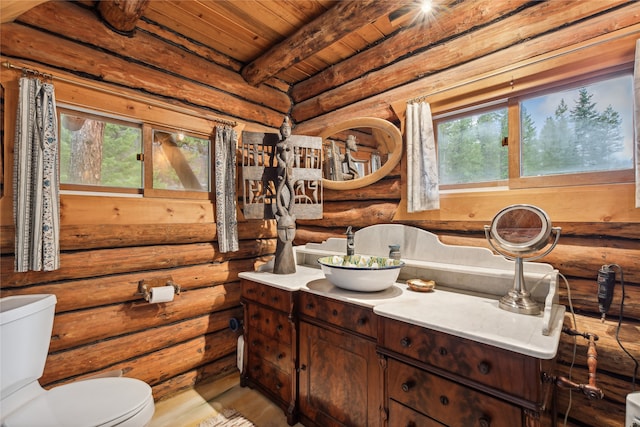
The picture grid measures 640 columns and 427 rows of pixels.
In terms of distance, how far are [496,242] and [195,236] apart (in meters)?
2.21

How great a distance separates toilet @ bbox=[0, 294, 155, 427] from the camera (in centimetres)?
129

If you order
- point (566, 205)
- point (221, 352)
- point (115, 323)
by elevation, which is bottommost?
point (221, 352)

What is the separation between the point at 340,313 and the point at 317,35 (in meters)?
2.06

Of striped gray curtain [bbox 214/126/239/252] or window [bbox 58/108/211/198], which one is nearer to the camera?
window [bbox 58/108/211/198]

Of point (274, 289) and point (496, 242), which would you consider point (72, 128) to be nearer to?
point (274, 289)

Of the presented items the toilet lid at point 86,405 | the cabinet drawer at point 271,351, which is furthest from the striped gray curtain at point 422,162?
the toilet lid at point 86,405

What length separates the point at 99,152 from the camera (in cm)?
206

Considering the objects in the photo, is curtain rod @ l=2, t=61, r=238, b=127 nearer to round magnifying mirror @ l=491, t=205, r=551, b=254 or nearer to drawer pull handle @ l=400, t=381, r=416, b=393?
round magnifying mirror @ l=491, t=205, r=551, b=254

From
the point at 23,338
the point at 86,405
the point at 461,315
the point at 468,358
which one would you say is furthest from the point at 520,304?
the point at 23,338

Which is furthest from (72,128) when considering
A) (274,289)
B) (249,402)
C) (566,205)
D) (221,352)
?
(566,205)

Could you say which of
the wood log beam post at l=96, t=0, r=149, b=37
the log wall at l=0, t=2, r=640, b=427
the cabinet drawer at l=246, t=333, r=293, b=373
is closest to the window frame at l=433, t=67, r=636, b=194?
the log wall at l=0, t=2, r=640, b=427

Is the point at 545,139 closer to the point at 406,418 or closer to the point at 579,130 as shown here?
the point at 579,130

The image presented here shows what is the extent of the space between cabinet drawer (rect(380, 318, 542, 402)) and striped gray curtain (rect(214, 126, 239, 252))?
1589mm

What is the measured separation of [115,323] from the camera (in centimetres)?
200
